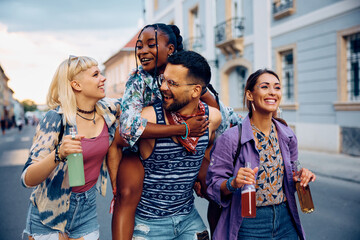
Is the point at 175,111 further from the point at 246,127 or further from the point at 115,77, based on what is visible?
the point at 115,77

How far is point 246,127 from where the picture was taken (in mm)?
2240

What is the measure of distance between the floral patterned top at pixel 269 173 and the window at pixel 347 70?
8907 mm

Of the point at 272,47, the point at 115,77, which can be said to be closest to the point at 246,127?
the point at 272,47

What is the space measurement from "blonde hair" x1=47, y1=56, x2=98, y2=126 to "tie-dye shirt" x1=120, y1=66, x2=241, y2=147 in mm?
391

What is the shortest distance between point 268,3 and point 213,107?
12.1 m

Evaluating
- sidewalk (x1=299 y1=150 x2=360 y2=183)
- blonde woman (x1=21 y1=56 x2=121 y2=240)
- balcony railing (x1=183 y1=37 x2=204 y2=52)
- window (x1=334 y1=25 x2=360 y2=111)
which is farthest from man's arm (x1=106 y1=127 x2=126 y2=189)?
balcony railing (x1=183 y1=37 x2=204 y2=52)

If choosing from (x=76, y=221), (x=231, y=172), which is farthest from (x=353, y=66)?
(x=76, y=221)

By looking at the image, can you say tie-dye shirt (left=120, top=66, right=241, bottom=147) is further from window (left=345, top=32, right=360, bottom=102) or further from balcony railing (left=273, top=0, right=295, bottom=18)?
balcony railing (left=273, top=0, right=295, bottom=18)

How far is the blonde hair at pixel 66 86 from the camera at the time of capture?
7.64ft

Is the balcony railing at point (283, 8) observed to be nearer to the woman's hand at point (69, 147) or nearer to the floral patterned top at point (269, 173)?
the floral patterned top at point (269, 173)

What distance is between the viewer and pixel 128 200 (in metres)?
2.08

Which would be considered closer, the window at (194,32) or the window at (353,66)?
the window at (353,66)

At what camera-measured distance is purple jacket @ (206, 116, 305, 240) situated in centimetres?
212

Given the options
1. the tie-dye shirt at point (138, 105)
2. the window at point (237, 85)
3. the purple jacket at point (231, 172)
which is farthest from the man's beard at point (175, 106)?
the window at point (237, 85)
